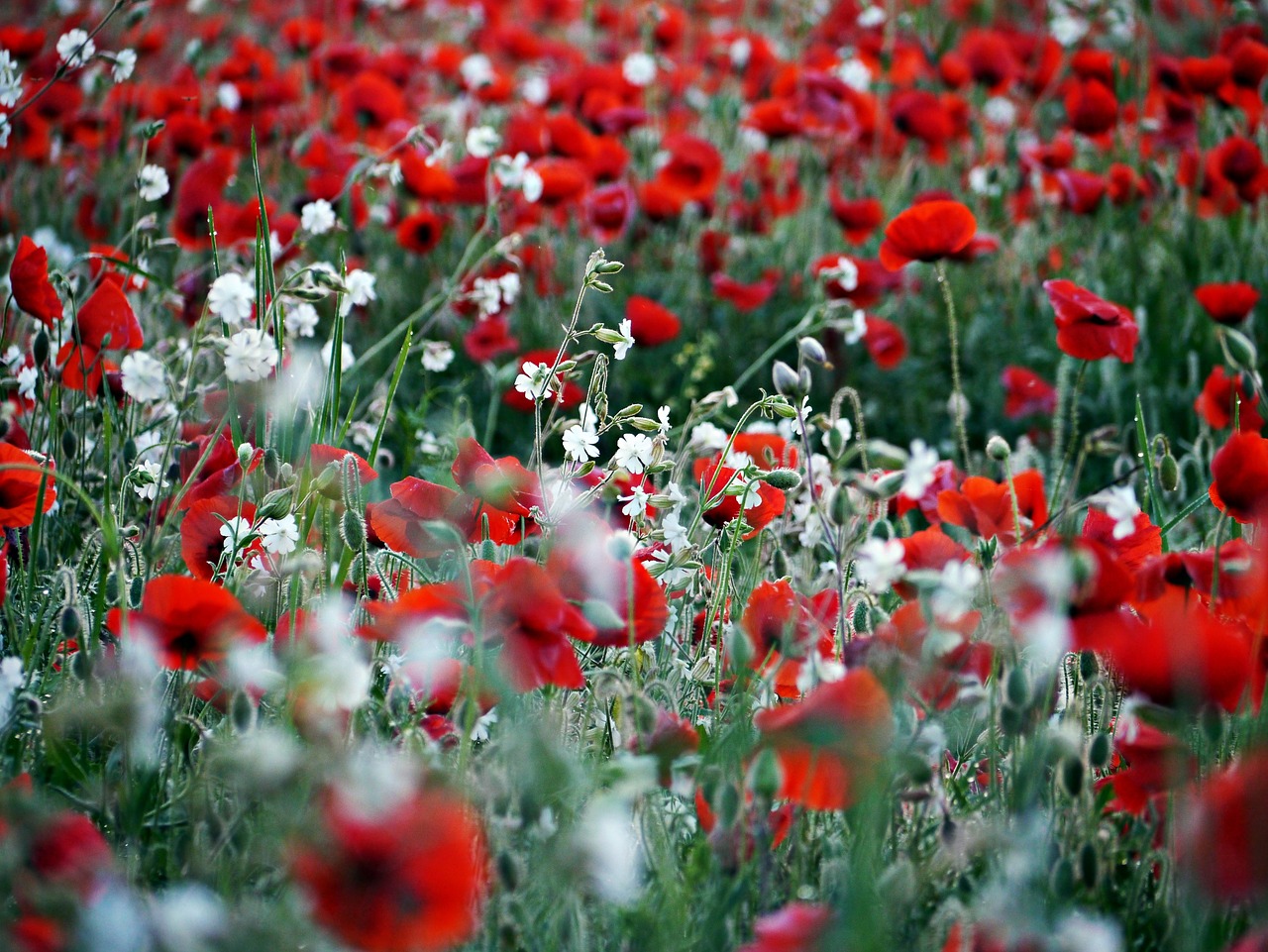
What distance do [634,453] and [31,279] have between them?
738mm

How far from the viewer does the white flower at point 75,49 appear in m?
1.72

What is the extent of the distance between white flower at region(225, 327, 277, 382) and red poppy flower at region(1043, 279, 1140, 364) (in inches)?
37.7

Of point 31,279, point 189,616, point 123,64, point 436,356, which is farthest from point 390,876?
point 123,64

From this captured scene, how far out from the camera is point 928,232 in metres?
1.74

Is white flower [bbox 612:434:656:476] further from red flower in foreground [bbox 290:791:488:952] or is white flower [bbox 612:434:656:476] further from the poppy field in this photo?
red flower in foreground [bbox 290:791:488:952]

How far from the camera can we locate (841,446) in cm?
116

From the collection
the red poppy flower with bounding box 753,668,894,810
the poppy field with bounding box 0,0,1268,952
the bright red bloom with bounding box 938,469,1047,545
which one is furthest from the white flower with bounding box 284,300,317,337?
the red poppy flower with bounding box 753,668,894,810

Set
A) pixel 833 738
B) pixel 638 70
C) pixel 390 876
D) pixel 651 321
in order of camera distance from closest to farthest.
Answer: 1. pixel 390 876
2. pixel 833 738
3. pixel 651 321
4. pixel 638 70

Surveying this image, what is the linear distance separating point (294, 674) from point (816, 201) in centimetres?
319

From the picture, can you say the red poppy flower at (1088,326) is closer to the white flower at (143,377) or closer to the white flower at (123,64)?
the white flower at (143,377)

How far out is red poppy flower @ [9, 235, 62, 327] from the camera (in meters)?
1.44

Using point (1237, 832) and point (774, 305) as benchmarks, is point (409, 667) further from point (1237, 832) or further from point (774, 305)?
point (774, 305)

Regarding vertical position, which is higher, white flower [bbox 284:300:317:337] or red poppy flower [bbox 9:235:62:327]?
red poppy flower [bbox 9:235:62:327]

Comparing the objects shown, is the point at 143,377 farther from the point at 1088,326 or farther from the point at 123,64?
the point at 1088,326
